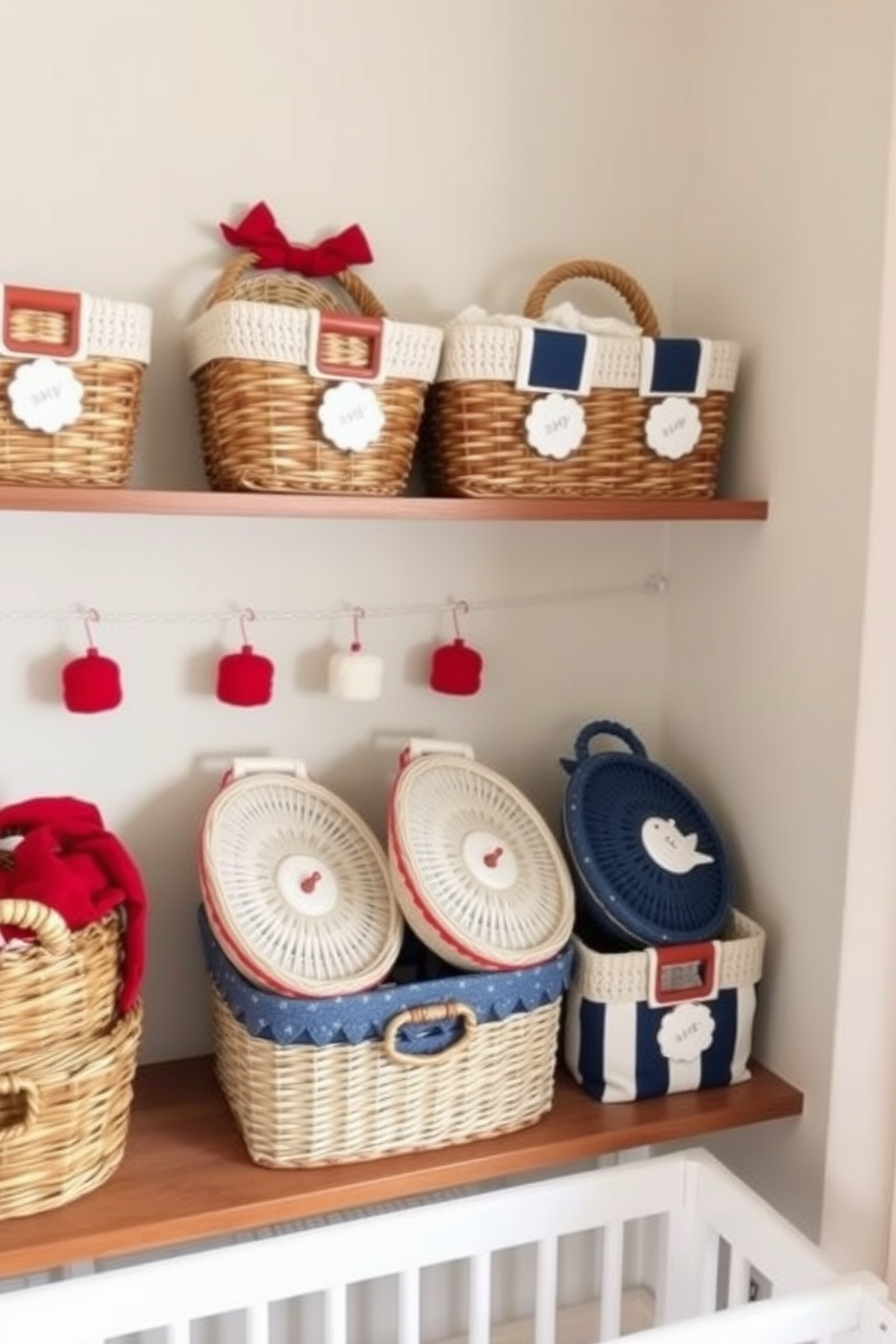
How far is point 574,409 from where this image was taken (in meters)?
1.56

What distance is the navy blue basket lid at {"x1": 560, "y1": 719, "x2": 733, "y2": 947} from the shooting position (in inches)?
64.6

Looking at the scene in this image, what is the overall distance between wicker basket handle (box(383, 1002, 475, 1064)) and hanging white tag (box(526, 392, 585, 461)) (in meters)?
0.66

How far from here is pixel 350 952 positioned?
152 cm

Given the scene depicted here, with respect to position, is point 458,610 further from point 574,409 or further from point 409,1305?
point 409,1305

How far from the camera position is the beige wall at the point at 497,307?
1508 millimetres

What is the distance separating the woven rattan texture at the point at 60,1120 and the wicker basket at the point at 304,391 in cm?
64

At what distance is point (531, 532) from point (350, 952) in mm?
635

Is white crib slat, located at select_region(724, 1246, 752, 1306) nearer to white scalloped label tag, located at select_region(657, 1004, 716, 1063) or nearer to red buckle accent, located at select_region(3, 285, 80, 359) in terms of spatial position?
white scalloped label tag, located at select_region(657, 1004, 716, 1063)

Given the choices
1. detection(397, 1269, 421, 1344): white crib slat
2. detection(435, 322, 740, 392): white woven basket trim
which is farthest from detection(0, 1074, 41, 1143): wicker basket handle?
detection(435, 322, 740, 392): white woven basket trim

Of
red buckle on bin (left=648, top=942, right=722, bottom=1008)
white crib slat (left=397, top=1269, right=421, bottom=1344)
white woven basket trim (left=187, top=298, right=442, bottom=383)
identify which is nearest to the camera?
white woven basket trim (left=187, top=298, right=442, bottom=383)

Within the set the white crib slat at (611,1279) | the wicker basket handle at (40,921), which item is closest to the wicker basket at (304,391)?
the wicker basket handle at (40,921)

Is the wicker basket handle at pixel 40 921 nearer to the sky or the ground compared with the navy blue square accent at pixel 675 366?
nearer to the ground

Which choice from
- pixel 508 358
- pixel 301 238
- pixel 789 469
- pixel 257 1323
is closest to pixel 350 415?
pixel 508 358

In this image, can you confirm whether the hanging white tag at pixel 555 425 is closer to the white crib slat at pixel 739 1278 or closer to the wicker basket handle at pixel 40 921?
the wicker basket handle at pixel 40 921
